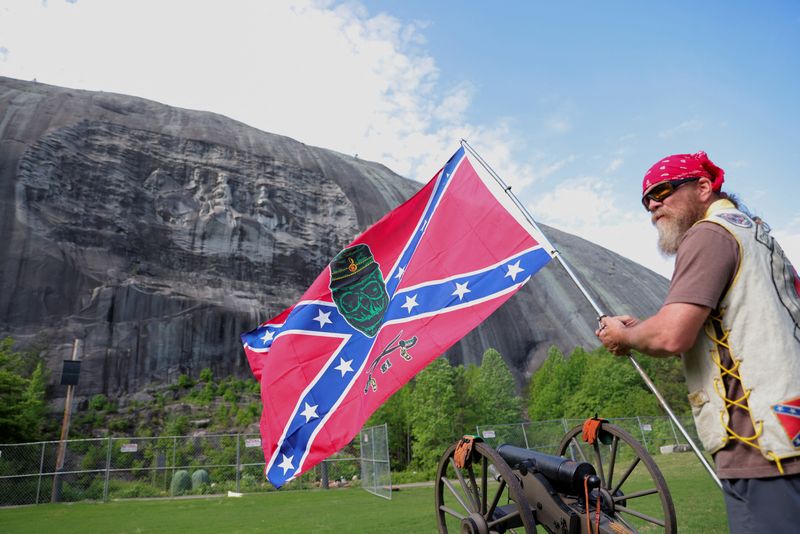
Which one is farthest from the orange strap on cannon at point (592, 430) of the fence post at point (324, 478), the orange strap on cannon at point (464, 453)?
the fence post at point (324, 478)

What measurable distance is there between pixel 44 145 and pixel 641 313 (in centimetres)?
5318

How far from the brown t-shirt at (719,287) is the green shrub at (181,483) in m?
22.5

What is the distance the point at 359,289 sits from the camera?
217 inches

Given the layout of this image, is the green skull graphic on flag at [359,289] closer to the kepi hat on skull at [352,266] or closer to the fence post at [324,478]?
the kepi hat on skull at [352,266]

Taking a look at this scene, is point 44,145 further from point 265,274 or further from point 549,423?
point 549,423

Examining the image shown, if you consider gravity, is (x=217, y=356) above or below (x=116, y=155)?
below

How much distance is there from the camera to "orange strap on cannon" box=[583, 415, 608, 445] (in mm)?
3867

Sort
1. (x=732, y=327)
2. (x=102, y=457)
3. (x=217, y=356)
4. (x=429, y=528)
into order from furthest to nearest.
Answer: (x=217, y=356) → (x=102, y=457) → (x=429, y=528) → (x=732, y=327)

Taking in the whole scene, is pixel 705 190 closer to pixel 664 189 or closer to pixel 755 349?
pixel 664 189

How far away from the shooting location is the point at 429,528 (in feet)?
26.3

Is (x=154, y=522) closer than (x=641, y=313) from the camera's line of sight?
Yes

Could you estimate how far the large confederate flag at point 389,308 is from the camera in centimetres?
462

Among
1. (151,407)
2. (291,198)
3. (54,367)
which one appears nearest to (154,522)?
(151,407)

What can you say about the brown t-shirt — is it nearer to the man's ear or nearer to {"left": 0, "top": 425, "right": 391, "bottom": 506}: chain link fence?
the man's ear
